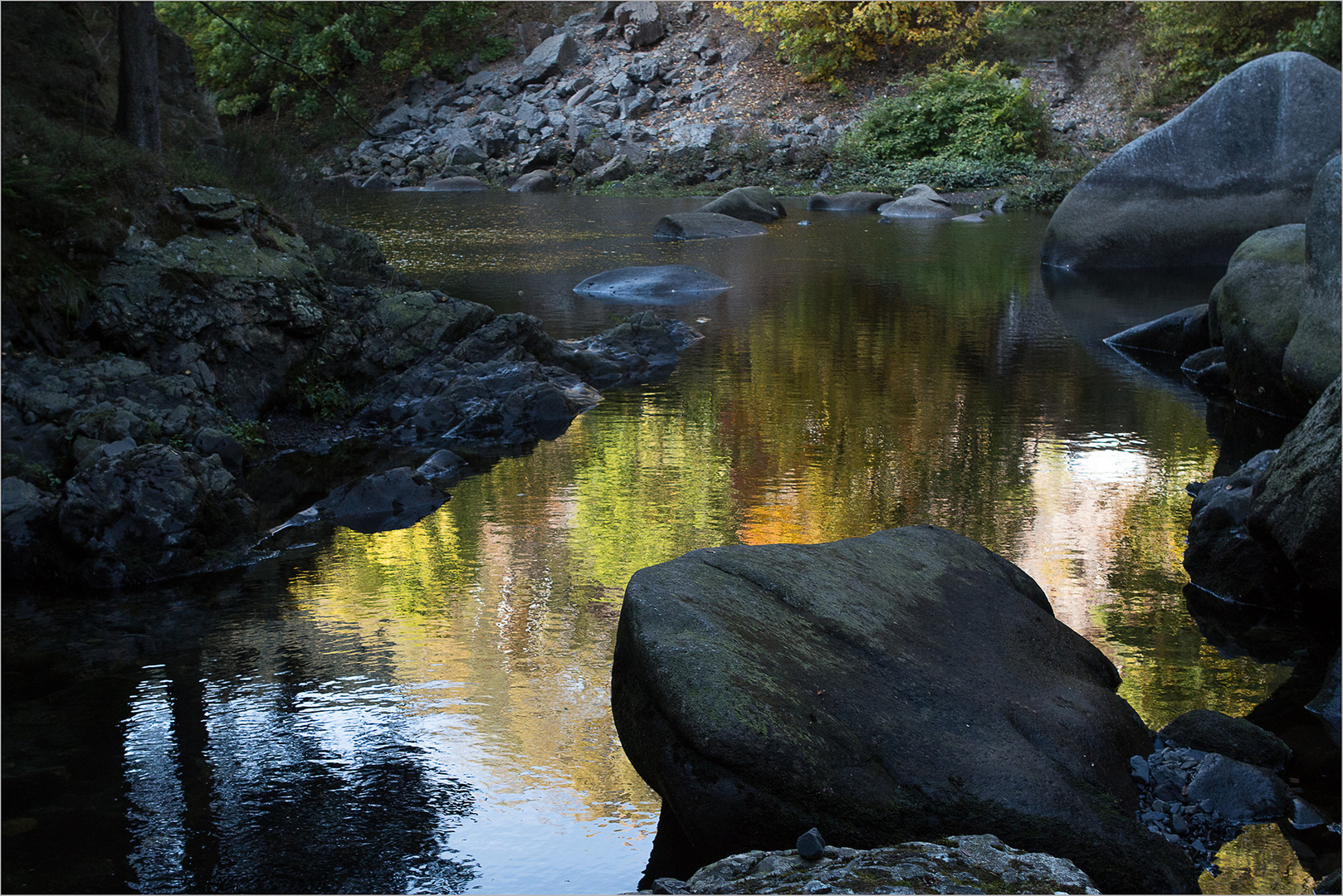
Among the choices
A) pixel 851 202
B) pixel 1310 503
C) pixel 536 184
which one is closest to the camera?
pixel 1310 503

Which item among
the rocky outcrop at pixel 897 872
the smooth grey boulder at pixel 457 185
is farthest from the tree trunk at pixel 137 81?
the smooth grey boulder at pixel 457 185

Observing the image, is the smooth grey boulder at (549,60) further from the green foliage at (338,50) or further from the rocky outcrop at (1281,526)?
the rocky outcrop at (1281,526)

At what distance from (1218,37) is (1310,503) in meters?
29.3

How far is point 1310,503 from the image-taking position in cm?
557

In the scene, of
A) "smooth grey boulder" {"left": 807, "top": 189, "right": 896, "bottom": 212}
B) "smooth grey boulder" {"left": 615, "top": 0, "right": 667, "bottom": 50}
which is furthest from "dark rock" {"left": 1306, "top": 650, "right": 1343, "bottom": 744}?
"smooth grey boulder" {"left": 615, "top": 0, "right": 667, "bottom": 50}

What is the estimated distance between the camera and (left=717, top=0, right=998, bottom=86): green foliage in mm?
36625

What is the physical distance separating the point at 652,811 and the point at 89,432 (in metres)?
5.47

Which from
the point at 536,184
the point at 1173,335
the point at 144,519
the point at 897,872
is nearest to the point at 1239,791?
the point at 897,872

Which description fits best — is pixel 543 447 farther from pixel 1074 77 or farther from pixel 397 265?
pixel 1074 77

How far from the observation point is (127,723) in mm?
5109

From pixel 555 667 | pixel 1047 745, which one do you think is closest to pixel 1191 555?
pixel 1047 745

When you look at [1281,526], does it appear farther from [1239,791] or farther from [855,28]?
[855,28]

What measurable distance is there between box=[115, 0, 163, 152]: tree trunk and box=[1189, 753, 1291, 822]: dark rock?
11.2 meters

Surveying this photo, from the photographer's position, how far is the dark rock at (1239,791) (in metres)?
4.20
